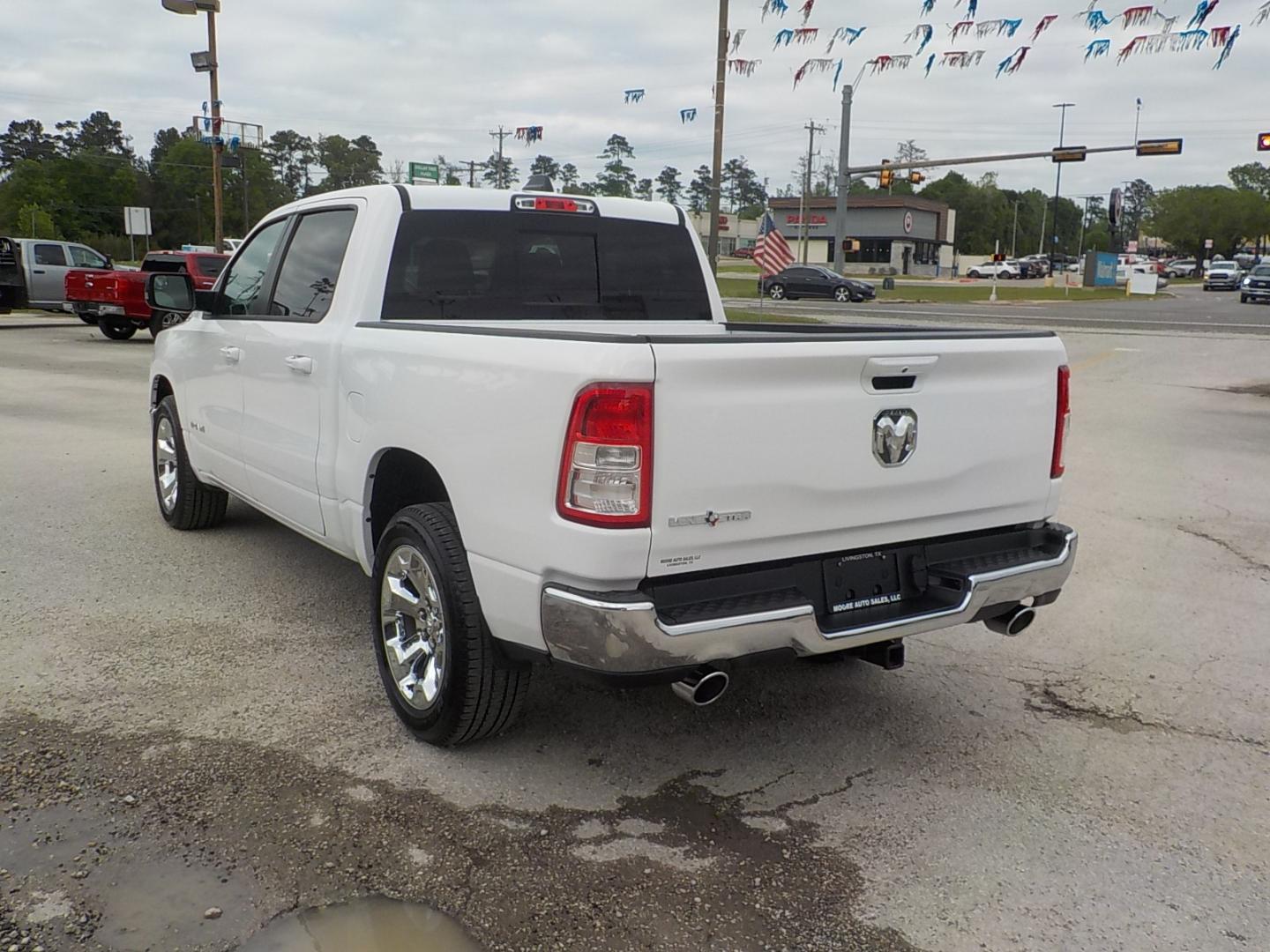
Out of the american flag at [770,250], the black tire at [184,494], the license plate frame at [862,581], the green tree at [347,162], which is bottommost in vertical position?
Result: the black tire at [184,494]

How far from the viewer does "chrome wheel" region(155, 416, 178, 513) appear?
6.90 metres

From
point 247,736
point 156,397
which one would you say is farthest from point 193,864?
point 156,397

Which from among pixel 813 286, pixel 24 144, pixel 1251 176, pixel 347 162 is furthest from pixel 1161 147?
pixel 1251 176

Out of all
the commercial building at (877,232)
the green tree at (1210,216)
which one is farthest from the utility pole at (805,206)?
the green tree at (1210,216)

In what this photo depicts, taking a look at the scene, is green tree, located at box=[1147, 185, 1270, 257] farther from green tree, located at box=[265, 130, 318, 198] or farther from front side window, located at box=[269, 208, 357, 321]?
front side window, located at box=[269, 208, 357, 321]

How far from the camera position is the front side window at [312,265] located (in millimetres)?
4832

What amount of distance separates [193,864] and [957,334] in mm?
2890

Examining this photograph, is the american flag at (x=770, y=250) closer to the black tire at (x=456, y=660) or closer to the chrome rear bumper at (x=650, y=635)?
the black tire at (x=456, y=660)

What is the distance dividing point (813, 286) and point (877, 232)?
51552mm

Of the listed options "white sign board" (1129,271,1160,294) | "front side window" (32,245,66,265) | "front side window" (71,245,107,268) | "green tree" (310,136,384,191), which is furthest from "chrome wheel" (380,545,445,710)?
"green tree" (310,136,384,191)

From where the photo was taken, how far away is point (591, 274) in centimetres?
512

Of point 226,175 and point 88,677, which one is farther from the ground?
point 226,175

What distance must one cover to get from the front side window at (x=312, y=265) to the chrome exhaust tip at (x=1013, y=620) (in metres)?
2.92

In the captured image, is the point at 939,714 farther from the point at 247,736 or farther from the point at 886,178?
the point at 886,178
